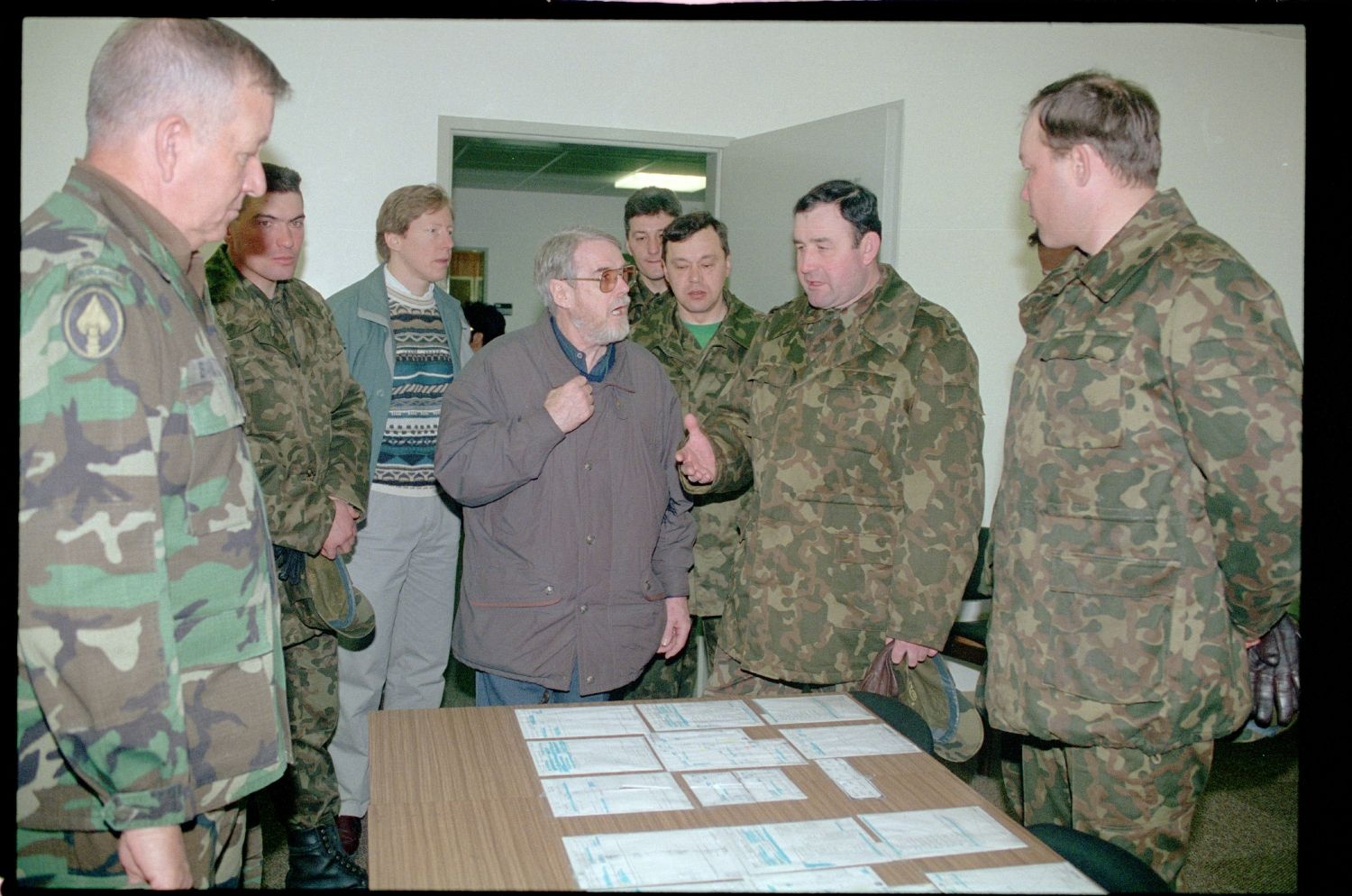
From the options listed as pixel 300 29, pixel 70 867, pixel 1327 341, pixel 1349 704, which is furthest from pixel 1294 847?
pixel 300 29

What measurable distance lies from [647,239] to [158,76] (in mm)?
2167

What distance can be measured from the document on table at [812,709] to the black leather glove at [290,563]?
1.20m

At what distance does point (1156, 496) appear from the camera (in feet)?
5.33

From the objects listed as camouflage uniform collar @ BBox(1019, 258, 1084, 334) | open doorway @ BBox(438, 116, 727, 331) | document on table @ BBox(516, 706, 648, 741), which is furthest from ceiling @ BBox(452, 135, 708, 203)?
document on table @ BBox(516, 706, 648, 741)

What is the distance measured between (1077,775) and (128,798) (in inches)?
59.1

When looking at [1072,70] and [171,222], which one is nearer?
[171,222]

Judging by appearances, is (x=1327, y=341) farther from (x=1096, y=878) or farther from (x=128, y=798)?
(x=128, y=798)

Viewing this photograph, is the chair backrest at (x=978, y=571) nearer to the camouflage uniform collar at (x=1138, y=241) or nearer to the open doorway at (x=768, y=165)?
the open doorway at (x=768, y=165)

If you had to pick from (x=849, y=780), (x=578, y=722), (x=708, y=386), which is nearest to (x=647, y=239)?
(x=708, y=386)

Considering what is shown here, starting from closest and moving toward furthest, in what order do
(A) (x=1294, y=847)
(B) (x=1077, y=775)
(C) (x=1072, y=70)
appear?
1. (B) (x=1077, y=775)
2. (A) (x=1294, y=847)
3. (C) (x=1072, y=70)

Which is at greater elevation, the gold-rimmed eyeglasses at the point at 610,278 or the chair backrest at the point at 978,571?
the gold-rimmed eyeglasses at the point at 610,278

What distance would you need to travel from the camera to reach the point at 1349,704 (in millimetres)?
1566

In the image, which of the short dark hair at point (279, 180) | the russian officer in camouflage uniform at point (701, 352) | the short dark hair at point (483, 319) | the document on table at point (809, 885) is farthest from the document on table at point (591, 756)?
the short dark hair at point (483, 319)

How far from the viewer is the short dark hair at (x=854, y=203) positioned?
92.1 inches
